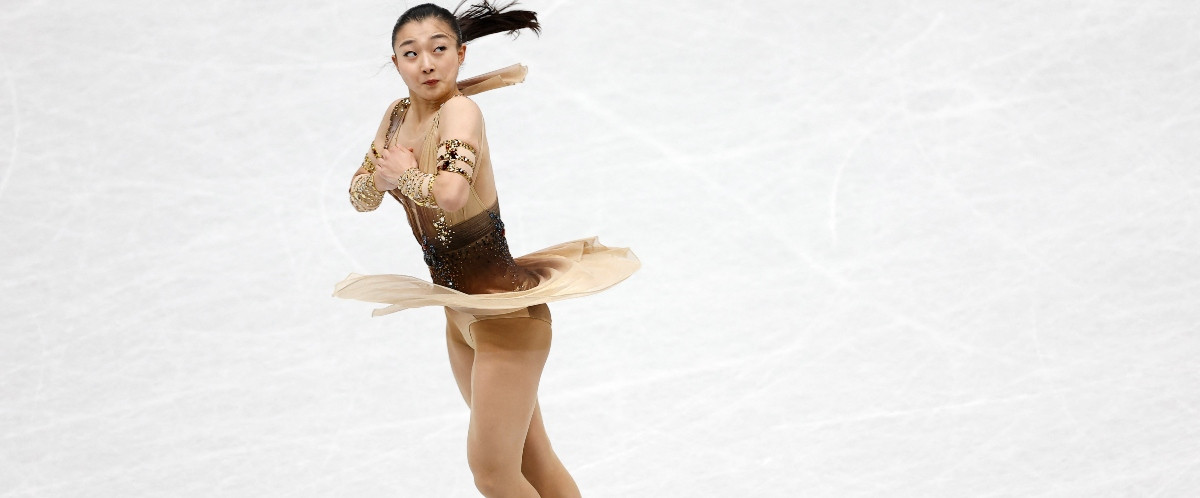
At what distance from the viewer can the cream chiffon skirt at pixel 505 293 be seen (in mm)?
3303

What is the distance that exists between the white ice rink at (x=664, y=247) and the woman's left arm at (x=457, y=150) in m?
1.77

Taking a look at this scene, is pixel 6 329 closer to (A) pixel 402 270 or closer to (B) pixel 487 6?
(A) pixel 402 270

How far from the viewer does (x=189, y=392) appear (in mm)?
5285

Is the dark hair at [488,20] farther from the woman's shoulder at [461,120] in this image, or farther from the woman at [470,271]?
the woman's shoulder at [461,120]

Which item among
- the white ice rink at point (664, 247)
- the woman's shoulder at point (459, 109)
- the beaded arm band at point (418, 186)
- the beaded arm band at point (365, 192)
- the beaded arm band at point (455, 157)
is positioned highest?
the woman's shoulder at point (459, 109)

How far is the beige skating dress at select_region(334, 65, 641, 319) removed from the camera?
3330 millimetres

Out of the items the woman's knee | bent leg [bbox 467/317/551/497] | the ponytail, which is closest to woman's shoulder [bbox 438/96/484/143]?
the ponytail

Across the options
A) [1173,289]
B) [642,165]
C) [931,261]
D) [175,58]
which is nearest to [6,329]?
[175,58]

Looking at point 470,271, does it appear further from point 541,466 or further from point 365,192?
point 541,466

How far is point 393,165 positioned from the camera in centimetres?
325

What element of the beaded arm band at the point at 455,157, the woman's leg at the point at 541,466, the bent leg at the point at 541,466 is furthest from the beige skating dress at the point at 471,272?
the bent leg at the point at 541,466

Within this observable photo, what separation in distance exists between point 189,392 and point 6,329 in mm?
834

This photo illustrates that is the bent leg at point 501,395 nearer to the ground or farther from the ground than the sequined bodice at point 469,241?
nearer to the ground

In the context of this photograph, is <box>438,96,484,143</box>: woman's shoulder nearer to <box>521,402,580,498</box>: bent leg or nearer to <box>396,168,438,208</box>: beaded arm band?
<box>396,168,438,208</box>: beaded arm band
